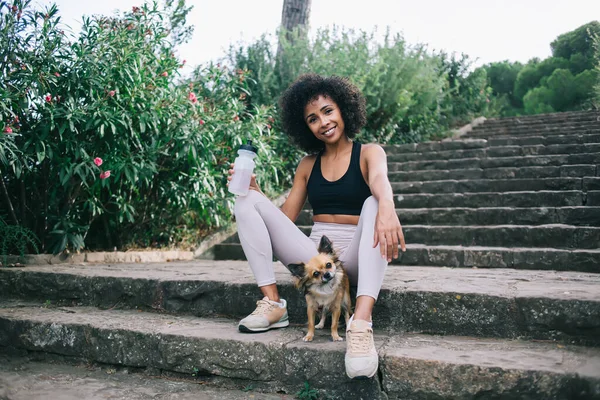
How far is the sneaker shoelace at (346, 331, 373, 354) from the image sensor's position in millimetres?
1919

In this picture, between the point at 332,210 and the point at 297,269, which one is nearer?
the point at 297,269

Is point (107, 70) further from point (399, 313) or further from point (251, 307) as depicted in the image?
point (399, 313)

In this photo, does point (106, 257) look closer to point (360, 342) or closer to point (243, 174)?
point (243, 174)

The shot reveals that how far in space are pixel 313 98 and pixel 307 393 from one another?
160 centimetres

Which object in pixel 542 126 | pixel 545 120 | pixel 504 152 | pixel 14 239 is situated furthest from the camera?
pixel 545 120

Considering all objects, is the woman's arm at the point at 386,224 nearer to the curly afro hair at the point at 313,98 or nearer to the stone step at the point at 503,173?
the curly afro hair at the point at 313,98

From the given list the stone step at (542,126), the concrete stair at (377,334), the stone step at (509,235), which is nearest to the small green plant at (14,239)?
the concrete stair at (377,334)

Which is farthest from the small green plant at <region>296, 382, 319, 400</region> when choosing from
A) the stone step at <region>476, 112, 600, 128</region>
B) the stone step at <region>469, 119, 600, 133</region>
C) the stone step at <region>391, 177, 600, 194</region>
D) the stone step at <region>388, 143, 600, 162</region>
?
the stone step at <region>476, 112, 600, 128</region>

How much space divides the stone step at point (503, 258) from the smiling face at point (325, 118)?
1.53 metres

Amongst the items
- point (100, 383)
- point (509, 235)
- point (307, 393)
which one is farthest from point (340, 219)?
point (509, 235)

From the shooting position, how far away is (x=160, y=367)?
238 cm

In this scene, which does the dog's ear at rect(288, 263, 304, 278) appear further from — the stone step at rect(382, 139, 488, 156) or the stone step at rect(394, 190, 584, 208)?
the stone step at rect(382, 139, 488, 156)

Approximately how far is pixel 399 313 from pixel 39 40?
3329 millimetres

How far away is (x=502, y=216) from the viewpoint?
423cm
